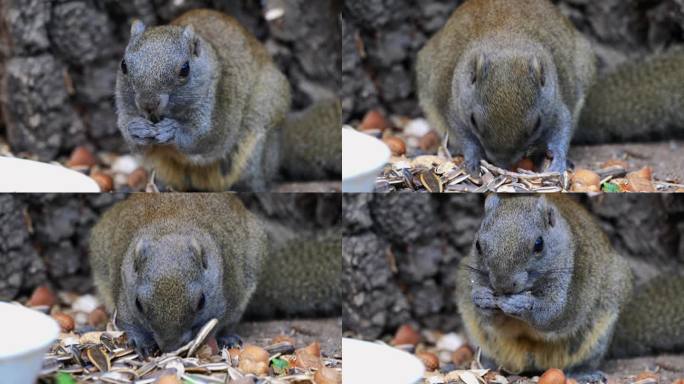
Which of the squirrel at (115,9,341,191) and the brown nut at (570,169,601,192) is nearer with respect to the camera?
the squirrel at (115,9,341,191)

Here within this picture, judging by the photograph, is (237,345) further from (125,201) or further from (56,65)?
(56,65)

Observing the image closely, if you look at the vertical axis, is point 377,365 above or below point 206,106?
below

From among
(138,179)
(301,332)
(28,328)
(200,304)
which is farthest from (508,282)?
(28,328)

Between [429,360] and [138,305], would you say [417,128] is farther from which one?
[138,305]

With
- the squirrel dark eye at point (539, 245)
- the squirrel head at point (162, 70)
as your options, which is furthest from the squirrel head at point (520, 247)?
the squirrel head at point (162, 70)

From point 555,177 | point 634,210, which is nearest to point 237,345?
point 555,177

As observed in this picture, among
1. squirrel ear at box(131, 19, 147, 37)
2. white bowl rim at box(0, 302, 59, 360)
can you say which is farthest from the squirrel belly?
white bowl rim at box(0, 302, 59, 360)

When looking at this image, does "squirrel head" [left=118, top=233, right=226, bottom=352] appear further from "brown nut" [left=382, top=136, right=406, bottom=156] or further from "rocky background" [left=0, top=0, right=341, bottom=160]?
"brown nut" [left=382, top=136, right=406, bottom=156]

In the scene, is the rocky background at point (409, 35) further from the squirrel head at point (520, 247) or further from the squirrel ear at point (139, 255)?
the squirrel ear at point (139, 255)
